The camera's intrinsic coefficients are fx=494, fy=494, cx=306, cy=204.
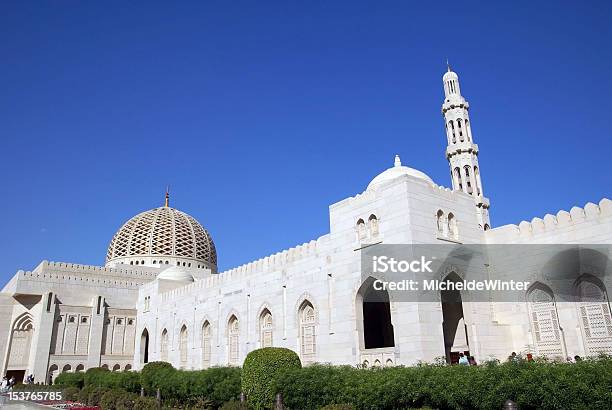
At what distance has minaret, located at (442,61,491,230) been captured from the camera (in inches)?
767

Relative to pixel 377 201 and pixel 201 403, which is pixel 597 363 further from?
pixel 201 403

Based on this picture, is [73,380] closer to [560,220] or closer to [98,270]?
[98,270]

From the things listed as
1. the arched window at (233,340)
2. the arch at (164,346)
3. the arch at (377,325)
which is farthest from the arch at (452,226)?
the arch at (164,346)

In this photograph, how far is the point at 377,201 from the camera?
1556cm

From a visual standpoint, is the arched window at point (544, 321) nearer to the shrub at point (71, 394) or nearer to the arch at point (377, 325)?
the arch at point (377, 325)

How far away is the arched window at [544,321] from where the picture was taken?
46.1 feet

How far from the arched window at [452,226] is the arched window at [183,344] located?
16.3m

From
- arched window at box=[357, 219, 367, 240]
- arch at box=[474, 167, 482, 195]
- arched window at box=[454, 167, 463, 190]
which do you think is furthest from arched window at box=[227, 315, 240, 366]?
arch at box=[474, 167, 482, 195]

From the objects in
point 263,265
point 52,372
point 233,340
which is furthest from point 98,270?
point 263,265

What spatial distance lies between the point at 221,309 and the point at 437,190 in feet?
41.3

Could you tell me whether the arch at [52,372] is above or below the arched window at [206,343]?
below

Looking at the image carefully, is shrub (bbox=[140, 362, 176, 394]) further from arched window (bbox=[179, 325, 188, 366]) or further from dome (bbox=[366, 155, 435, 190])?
dome (bbox=[366, 155, 435, 190])

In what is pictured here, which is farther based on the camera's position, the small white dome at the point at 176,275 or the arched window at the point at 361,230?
the small white dome at the point at 176,275

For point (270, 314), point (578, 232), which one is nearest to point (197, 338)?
point (270, 314)
